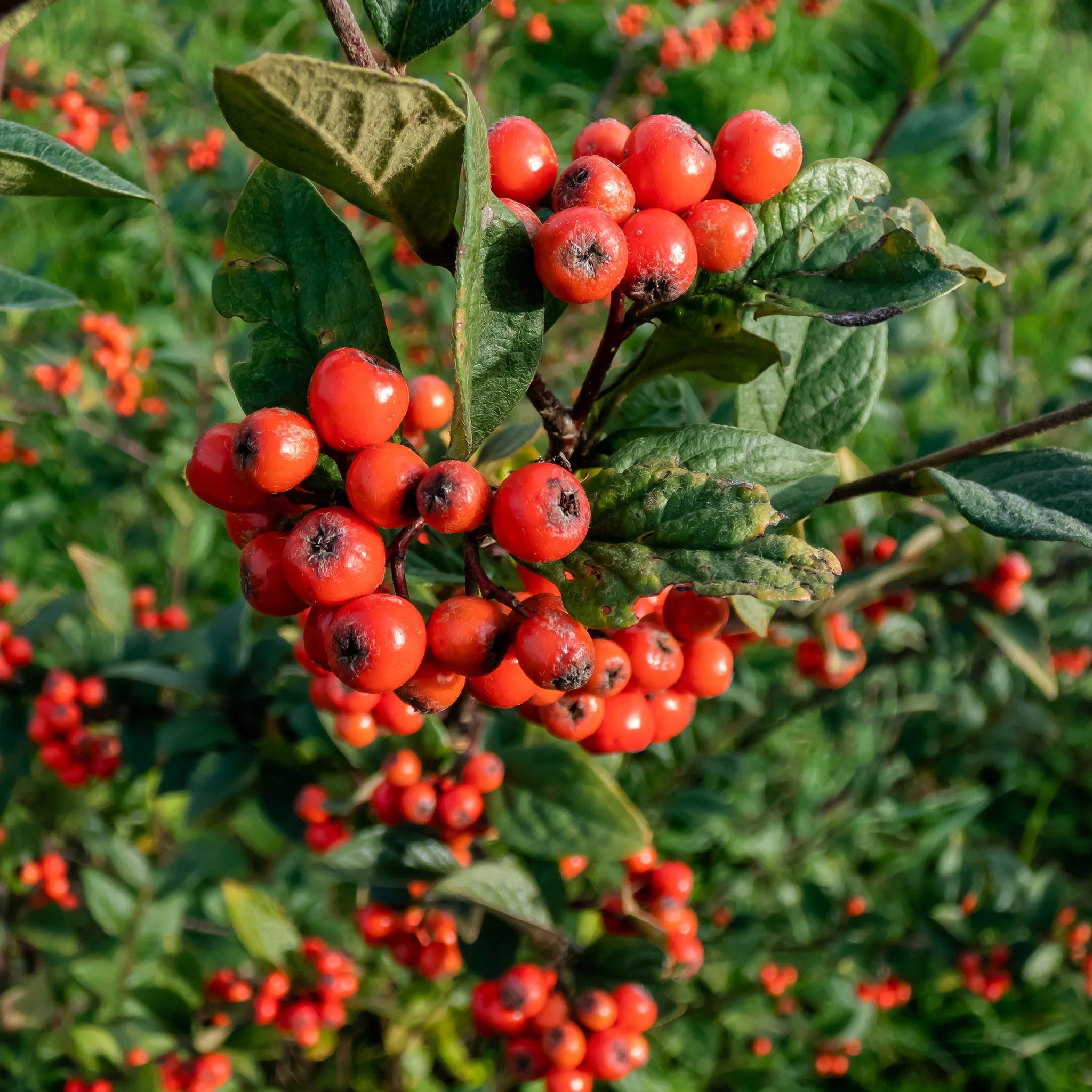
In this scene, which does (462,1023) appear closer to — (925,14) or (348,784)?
(348,784)

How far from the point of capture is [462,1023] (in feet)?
11.8

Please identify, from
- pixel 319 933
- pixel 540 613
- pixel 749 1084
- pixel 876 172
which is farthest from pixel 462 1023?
pixel 876 172

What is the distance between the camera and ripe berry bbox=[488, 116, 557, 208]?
1137 millimetres

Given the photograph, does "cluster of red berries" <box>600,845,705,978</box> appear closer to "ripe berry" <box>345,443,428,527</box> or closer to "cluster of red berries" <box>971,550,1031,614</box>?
"cluster of red berries" <box>971,550,1031,614</box>

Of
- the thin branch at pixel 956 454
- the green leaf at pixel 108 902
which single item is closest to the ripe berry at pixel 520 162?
the thin branch at pixel 956 454

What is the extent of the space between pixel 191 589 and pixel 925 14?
14.6 ft

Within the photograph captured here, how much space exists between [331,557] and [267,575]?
15cm

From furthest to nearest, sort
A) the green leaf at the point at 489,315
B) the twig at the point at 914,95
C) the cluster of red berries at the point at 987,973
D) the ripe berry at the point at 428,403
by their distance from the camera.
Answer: the cluster of red berries at the point at 987,973, the twig at the point at 914,95, the ripe berry at the point at 428,403, the green leaf at the point at 489,315

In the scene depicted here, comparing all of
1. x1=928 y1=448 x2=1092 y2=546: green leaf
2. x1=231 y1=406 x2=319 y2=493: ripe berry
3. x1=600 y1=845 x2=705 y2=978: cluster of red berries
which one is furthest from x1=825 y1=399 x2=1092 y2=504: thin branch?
x1=600 y1=845 x2=705 y2=978: cluster of red berries

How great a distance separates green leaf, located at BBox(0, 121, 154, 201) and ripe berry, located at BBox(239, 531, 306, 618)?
1.44 ft

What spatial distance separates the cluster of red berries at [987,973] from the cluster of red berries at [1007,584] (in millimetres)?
1799

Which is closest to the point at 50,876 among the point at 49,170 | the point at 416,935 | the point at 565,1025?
the point at 416,935

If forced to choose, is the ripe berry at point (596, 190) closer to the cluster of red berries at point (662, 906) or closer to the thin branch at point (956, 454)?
the thin branch at point (956, 454)

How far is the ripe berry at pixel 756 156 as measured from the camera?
113cm
